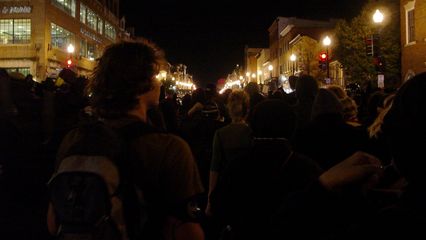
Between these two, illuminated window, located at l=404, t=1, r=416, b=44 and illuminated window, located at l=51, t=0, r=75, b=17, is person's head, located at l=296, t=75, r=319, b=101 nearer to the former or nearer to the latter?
illuminated window, located at l=404, t=1, r=416, b=44

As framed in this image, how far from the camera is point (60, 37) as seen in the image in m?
49.0

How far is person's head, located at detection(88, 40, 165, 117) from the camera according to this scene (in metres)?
2.62

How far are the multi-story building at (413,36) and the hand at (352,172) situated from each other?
90.1 feet

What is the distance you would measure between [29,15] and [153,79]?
44.9 meters

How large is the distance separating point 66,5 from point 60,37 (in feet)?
12.7

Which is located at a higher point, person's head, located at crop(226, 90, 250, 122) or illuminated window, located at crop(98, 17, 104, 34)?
illuminated window, located at crop(98, 17, 104, 34)

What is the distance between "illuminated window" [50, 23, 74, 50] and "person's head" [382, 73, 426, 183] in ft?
157

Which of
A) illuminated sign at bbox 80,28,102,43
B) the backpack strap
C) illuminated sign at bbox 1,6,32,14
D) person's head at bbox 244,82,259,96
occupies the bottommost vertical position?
the backpack strap

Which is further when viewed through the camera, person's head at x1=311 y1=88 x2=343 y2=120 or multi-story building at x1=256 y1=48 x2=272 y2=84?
multi-story building at x1=256 y1=48 x2=272 y2=84

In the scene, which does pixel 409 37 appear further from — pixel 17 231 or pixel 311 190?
pixel 311 190

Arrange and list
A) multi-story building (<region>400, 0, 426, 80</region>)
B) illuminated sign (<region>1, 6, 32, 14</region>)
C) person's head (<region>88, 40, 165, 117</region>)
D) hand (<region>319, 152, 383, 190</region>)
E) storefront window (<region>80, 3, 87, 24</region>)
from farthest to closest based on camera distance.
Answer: storefront window (<region>80, 3, 87, 24</region>)
illuminated sign (<region>1, 6, 32, 14</region>)
multi-story building (<region>400, 0, 426, 80</region>)
person's head (<region>88, 40, 165, 117</region>)
hand (<region>319, 152, 383, 190</region>)

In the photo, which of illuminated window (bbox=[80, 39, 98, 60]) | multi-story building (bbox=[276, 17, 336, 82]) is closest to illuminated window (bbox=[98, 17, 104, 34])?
illuminated window (bbox=[80, 39, 98, 60])

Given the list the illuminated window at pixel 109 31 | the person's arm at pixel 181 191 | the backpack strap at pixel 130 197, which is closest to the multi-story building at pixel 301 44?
the illuminated window at pixel 109 31

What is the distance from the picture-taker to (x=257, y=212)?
120 inches
